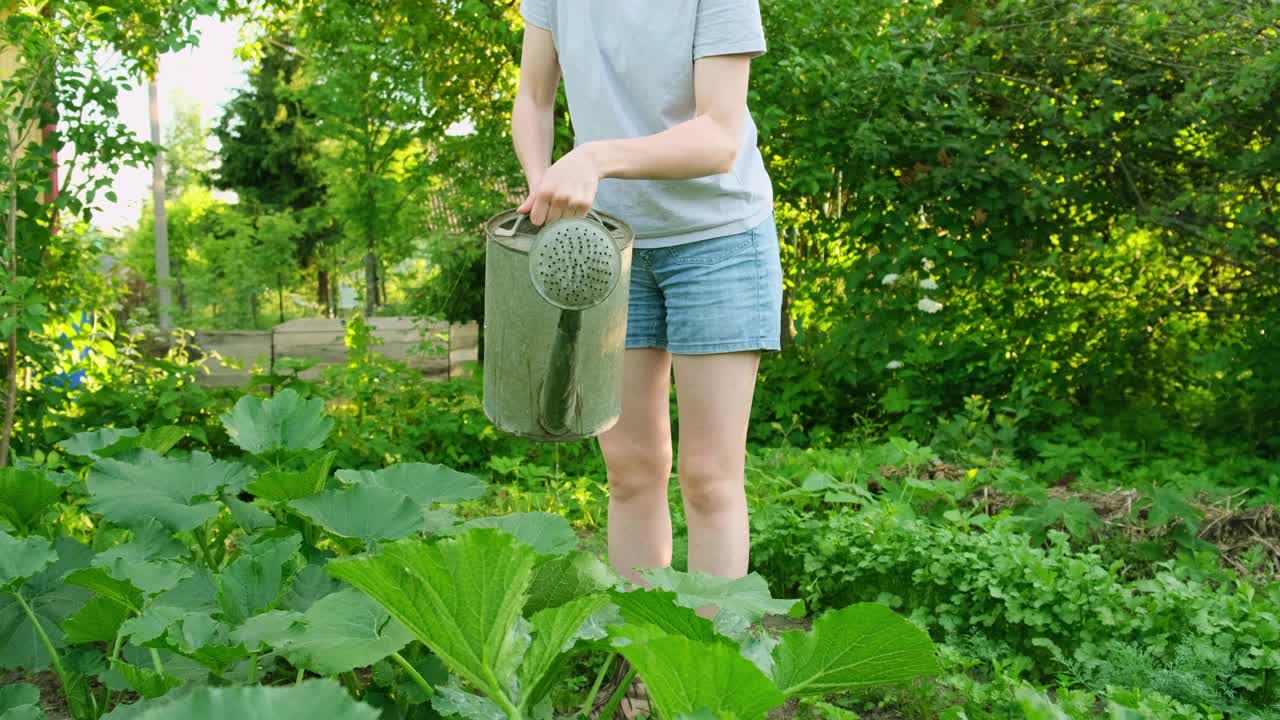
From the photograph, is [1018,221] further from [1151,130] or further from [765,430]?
[765,430]

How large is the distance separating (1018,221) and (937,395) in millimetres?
850

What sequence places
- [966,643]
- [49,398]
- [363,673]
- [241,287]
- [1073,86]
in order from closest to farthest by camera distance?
1. [363,673]
2. [966,643]
3. [49,398]
4. [1073,86]
5. [241,287]

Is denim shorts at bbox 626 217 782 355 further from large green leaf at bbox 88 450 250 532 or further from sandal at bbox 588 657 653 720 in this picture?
large green leaf at bbox 88 450 250 532

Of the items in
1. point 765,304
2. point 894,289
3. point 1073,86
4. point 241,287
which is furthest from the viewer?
point 241,287

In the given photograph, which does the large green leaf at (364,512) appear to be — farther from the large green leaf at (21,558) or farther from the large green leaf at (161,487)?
the large green leaf at (21,558)

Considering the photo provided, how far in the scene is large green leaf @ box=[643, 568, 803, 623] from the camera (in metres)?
1.15

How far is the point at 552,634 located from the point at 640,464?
A: 93cm

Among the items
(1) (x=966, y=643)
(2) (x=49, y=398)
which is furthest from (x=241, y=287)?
(1) (x=966, y=643)

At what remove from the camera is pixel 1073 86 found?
4.70 m

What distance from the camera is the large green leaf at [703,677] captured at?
0.85 metres

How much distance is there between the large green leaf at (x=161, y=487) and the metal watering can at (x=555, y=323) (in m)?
0.41

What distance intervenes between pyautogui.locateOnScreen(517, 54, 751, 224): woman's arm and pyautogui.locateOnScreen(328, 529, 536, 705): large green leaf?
587 mm

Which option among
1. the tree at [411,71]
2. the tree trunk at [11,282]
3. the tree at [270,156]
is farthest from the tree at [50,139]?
the tree at [270,156]

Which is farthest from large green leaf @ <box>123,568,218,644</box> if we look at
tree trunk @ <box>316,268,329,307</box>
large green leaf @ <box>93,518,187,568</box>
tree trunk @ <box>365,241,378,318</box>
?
tree trunk @ <box>316,268,329,307</box>
